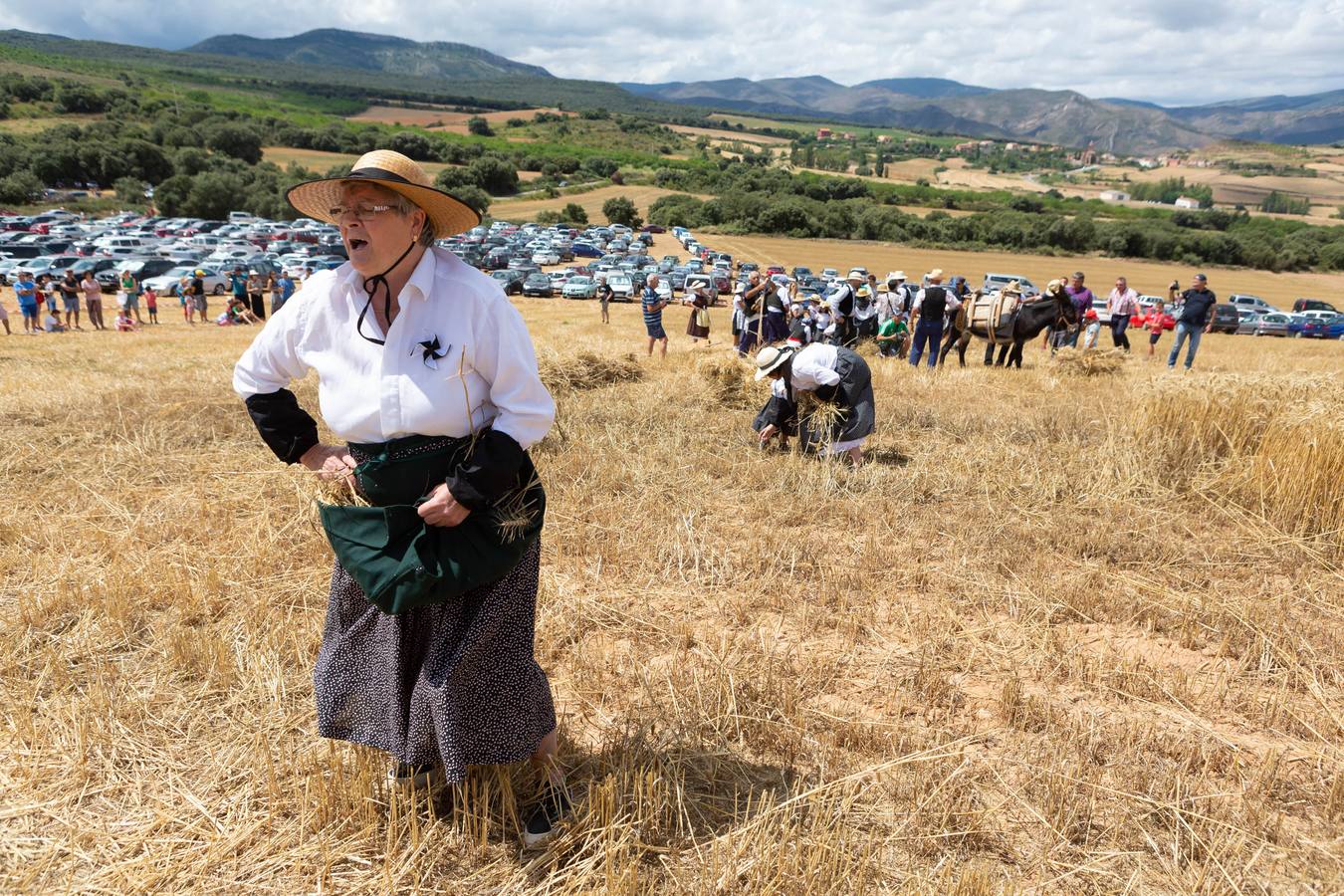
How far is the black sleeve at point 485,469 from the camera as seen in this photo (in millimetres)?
2070

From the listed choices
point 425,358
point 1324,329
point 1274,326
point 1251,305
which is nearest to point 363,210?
point 425,358

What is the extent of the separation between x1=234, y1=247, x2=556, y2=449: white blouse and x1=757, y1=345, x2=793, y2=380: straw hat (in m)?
4.14

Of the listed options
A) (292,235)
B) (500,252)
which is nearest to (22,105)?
(292,235)

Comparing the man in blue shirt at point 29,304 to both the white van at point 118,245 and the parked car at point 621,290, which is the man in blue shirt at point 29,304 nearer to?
the parked car at point 621,290

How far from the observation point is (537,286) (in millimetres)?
38312

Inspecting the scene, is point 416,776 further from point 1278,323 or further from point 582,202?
point 582,202

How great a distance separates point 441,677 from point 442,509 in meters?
0.49

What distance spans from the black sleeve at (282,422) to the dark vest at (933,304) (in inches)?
388

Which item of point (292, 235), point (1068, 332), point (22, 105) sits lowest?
point (292, 235)

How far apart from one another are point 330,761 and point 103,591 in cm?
187

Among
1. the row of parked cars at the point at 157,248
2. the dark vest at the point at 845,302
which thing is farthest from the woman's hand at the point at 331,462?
the row of parked cars at the point at 157,248

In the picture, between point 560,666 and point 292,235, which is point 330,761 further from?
point 292,235

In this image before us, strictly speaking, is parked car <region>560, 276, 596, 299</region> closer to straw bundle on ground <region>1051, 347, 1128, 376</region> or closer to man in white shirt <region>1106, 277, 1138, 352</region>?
man in white shirt <region>1106, 277, 1138, 352</region>

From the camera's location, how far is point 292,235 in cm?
5428
